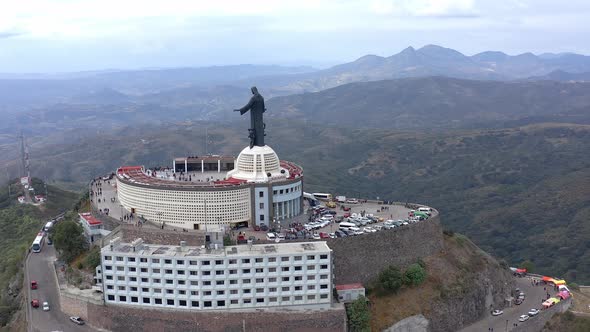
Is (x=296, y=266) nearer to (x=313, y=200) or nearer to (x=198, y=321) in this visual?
(x=198, y=321)

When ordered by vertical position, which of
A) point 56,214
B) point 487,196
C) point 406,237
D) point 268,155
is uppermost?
point 268,155

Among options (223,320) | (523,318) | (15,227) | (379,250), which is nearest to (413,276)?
(379,250)

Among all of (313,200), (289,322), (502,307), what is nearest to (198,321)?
(289,322)

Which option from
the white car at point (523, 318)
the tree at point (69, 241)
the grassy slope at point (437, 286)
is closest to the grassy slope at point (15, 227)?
the tree at point (69, 241)

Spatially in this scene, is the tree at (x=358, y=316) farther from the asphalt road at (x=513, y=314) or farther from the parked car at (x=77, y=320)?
the parked car at (x=77, y=320)

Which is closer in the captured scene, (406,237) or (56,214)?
(406,237)

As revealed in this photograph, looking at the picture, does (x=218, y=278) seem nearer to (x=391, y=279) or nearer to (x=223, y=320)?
(x=223, y=320)
